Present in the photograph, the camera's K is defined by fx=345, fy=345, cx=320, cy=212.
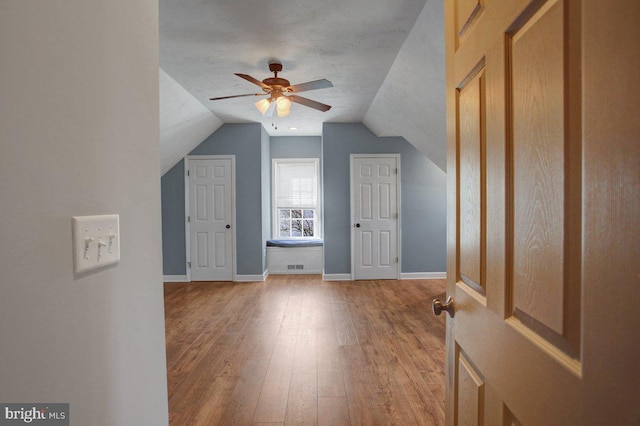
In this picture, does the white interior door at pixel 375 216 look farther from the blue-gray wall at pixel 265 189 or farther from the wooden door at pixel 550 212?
the wooden door at pixel 550 212

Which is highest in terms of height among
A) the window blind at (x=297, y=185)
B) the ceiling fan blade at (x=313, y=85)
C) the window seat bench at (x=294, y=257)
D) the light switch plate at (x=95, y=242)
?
the ceiling fan blade at (x=313, y=85)

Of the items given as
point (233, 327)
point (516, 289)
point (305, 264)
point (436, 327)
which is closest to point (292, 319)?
point (233, 327)

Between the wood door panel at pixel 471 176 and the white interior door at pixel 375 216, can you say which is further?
the white interior door at pixel 375 216

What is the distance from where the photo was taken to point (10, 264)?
0.54m

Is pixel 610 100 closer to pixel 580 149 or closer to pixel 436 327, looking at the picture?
pixel 580 149

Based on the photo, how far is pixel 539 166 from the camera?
617mm

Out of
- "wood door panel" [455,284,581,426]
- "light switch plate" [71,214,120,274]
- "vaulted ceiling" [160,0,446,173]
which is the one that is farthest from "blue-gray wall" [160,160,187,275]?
"wood door panel" [455,284,581,426]

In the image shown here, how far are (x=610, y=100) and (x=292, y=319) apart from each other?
12.0 ft

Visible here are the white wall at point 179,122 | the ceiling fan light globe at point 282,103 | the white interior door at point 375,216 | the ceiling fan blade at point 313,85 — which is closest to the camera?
the ceiling fan blade at point 313,85

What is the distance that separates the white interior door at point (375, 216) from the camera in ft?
18.9

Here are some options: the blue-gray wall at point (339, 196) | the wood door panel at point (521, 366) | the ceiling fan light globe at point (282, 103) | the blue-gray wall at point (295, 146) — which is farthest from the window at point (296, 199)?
the wood door panel at point (521, 366)

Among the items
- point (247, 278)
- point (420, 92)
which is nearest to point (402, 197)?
point (420, 92)

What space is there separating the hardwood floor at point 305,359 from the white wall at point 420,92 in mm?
2113

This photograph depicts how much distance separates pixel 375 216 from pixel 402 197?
56 cm
